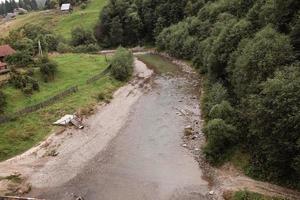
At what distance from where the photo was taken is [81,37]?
5694 inches

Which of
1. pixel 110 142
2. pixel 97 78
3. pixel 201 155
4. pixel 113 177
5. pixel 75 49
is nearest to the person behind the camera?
pixel 113 177

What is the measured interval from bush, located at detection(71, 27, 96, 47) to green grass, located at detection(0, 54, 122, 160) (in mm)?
38252

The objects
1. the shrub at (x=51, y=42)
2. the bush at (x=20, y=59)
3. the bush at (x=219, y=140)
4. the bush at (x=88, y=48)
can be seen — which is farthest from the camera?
the bush at (x=88, y=48)

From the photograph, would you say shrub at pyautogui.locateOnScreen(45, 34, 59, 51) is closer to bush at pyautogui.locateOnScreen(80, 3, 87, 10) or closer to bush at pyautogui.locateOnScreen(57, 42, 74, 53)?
bush at pyautogui.locateOnScreen(57, 42, 74, 53)

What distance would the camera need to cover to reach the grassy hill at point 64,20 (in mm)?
168875

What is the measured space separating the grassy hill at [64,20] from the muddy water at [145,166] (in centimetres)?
9766

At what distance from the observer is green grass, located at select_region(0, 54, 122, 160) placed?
60.8m

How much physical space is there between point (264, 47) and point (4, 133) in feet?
127

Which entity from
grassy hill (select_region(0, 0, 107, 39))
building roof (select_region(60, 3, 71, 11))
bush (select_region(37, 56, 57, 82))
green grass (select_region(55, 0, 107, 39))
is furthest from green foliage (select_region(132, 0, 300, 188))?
building roof (select_region(60, 3, 71, 11))

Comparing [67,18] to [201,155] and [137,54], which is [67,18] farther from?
[201,155]

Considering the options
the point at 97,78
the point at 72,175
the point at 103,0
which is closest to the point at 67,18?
the point at 103,0

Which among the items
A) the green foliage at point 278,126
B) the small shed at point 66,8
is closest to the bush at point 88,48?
the small shed at point 66,8

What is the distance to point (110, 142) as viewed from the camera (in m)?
61.3

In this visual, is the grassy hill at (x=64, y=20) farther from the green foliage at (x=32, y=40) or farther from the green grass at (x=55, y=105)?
the green grass at (x=55, y=105)
